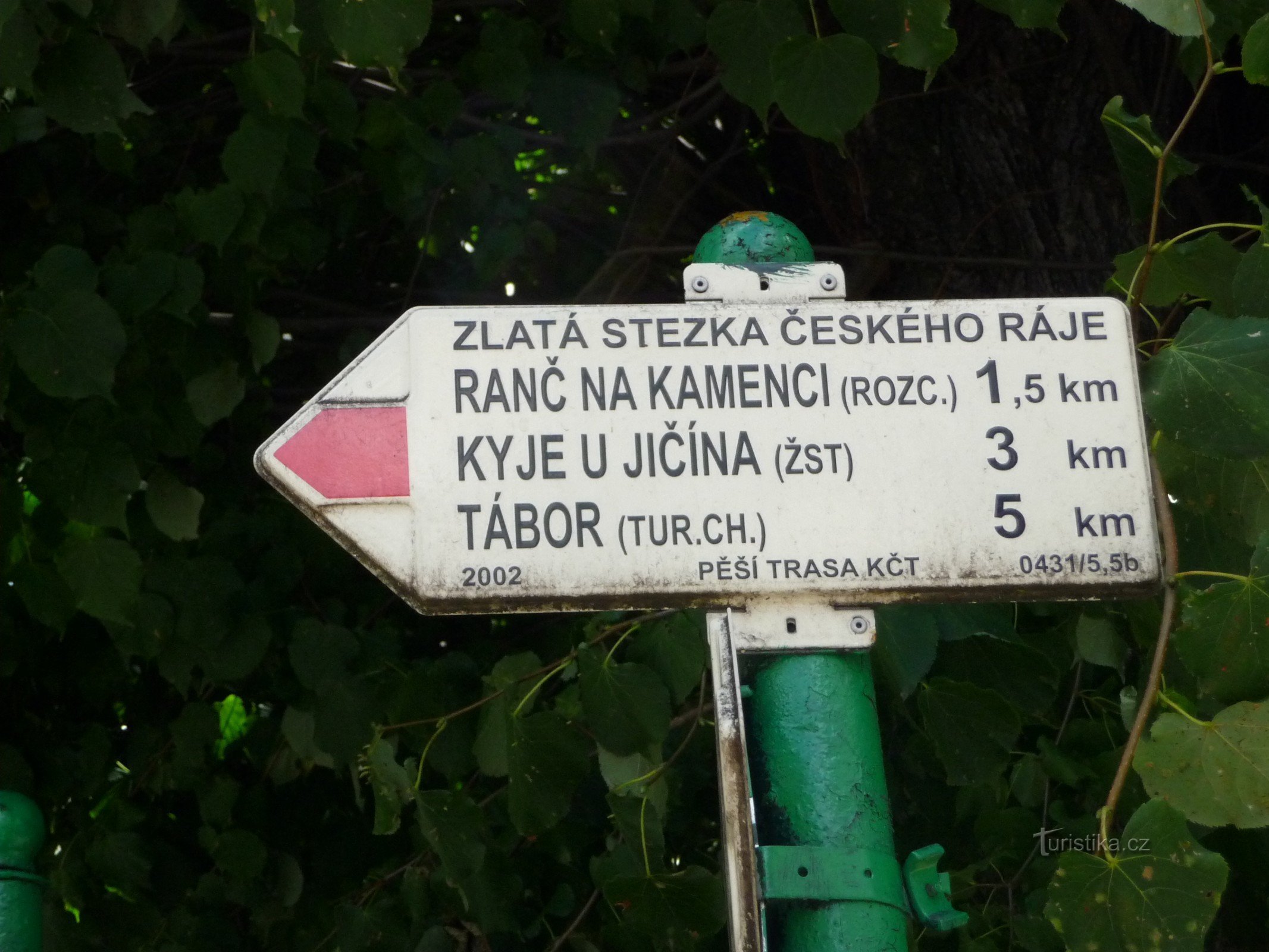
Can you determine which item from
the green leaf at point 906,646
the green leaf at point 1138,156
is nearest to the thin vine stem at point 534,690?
the green leaf at point 906,646

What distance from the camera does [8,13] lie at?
1610mm

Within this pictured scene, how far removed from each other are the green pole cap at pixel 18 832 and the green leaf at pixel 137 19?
3.69ft

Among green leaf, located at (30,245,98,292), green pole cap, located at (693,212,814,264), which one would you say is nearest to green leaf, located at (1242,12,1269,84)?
green pole cap, located at (693,212,814,264)

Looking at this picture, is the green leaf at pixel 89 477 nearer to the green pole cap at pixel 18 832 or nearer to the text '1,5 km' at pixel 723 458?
the green pole cap at pixel 18 832

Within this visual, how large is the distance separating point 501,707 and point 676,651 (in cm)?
28

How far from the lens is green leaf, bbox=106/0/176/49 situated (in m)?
1.96

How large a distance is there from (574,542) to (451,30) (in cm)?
205

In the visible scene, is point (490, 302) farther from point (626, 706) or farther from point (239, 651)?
point (626, 706)

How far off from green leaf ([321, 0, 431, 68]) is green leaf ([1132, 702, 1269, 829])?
1.15 m

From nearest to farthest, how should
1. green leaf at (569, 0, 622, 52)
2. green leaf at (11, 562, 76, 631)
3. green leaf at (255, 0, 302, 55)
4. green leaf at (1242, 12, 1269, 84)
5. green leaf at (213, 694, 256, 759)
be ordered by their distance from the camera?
green leaf at (1242, 12, 1269, 84) → green leaf at (255, 0, 302, 55) → green leaf at (569, 0, 622, 52) → green leaf at (11, 562, 76, 631) → green leaf at (213, 694, 256, 759)

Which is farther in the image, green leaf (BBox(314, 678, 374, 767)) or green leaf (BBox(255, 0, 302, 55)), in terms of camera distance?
green leaf (BBox(314, 678, 374, 767))

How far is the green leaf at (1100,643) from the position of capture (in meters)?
1.81

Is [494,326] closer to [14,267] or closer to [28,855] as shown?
[28,855]

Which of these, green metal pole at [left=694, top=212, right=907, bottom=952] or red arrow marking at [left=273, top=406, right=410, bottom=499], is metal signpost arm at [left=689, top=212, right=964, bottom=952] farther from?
red arrow marking at [left=273, top=406, right=410, bottom=499]
